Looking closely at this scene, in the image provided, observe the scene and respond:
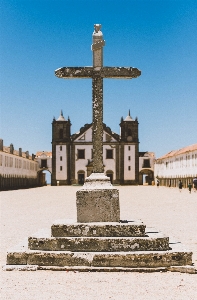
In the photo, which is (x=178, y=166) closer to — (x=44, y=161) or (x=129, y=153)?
(x=129, y=153)

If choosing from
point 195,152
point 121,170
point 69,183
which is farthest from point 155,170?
point 195,152

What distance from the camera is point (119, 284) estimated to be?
4.98 metres

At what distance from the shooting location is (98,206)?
21.4 feet

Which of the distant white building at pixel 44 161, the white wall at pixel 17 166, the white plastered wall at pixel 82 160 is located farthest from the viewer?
the distant white building at pixel 44 161

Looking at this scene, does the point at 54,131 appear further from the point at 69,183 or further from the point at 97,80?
the point at 97,80

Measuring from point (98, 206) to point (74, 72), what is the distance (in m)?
2.31

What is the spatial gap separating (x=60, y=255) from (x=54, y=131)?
61759 mm

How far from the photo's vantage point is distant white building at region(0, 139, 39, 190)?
5206cm

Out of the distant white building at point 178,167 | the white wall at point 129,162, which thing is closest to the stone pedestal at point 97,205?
the distant white building at point 178,167

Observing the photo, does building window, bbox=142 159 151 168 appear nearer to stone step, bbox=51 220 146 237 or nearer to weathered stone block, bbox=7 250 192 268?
stone step, bbox=51 220 146 237

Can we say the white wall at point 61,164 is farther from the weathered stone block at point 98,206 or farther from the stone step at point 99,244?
the stone step at point 99,244

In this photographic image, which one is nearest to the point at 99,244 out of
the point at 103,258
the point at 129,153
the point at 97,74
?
the point at 103,258

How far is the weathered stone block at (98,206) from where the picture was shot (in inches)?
257

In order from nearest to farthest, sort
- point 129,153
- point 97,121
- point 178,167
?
point 97,121 → point 178,167 → point 129,153
